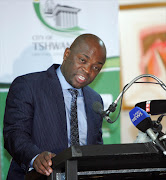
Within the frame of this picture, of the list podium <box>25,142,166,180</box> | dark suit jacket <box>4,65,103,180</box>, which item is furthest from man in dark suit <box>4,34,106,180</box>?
podium <box>25,142,166,180</box>

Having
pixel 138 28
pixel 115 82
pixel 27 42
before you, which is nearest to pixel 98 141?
pixel 115 82

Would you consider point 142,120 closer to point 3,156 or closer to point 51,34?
point 3,156

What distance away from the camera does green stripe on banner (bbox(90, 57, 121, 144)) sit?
4312mm

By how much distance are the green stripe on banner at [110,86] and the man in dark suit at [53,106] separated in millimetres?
948

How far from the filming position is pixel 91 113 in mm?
3270

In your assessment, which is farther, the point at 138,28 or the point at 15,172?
the point at 138,28

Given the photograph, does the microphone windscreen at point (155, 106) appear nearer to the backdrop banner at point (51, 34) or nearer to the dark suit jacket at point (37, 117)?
the dark suit jacket at point (37, 117)

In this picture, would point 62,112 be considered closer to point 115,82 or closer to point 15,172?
point 15,172

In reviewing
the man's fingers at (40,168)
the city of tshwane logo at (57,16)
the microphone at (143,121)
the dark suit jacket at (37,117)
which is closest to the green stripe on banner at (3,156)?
the city of tshwane logo at (57,16)

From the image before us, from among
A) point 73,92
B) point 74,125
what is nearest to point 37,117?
point 74,125

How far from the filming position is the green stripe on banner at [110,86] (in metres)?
4.31

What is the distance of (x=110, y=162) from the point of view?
1.83m

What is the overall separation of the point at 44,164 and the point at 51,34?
2602mm

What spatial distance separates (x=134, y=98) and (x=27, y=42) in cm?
157
